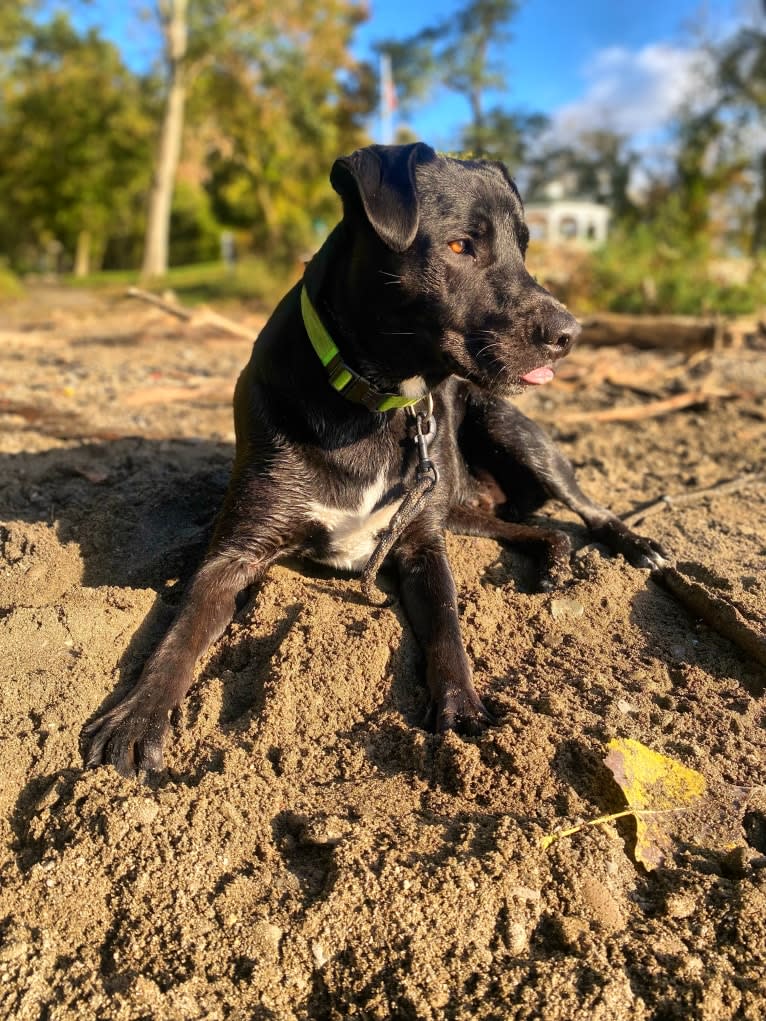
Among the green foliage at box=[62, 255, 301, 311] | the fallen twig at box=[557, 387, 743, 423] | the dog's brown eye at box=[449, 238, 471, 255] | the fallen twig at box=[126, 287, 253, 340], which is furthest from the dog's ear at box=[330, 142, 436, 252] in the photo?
the green foliage at box=[62, 255, 301, 311]

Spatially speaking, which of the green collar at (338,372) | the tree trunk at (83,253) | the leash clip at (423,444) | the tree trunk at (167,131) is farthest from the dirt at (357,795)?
the tree trunk at (83,253)

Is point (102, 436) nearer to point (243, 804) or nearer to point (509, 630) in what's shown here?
point (509, 630)

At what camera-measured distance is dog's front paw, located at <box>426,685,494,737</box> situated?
244 centimetres

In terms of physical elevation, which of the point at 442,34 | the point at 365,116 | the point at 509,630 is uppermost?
the point at 442,34

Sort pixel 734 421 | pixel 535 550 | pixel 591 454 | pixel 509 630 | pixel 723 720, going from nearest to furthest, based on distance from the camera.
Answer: pixel 723 720
pixel 509 630
pixel 535 550
pixel 591 454
pixel 734 421

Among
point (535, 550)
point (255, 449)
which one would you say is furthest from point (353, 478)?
point (535, 550)

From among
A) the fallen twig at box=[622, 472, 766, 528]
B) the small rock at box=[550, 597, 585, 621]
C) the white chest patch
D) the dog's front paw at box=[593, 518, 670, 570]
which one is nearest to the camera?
the small rock at box=[550, 597, 585, 621]

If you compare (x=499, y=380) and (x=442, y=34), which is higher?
(x=442, y=34)

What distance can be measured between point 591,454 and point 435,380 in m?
2.47

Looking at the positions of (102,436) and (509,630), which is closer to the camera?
(509,630)

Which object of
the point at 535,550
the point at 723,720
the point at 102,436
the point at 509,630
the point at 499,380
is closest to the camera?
the point at 723,720

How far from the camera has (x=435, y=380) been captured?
3.03 m

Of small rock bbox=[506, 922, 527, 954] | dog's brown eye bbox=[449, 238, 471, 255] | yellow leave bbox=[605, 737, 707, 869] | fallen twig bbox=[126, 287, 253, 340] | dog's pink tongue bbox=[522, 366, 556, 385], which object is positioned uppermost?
dog's brown eye bbox=[449, 238, 471, 255]

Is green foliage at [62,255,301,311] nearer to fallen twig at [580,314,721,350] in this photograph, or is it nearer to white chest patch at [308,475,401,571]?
fallen twig at [580,314,721,350]
